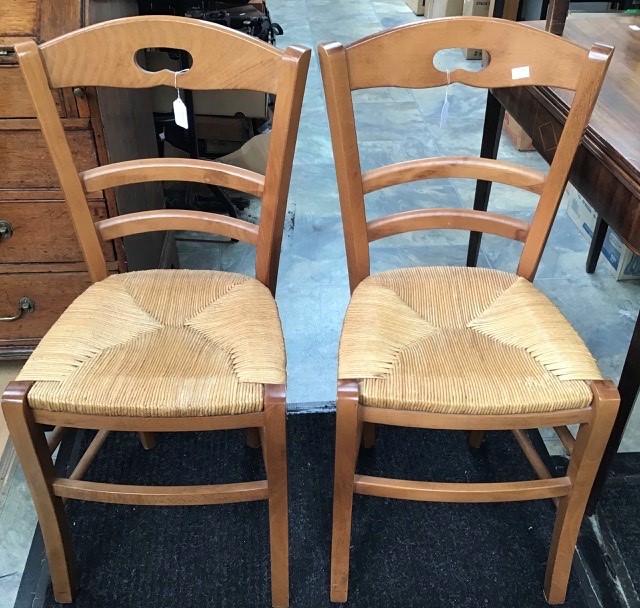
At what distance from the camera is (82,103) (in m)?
1.29

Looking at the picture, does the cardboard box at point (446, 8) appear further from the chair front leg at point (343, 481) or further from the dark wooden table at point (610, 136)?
the chair front leg at point (343, 481)

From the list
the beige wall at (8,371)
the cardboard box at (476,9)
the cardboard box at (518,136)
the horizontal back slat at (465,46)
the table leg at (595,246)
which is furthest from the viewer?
the cardboard box at (476,9)

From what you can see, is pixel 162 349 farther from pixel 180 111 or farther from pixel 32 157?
pixel 32 157

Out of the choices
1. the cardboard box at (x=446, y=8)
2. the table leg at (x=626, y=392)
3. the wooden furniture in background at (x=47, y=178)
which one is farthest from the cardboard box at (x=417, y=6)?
the table leg at (x=626, y=392)

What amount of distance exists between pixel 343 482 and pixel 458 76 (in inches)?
28.5

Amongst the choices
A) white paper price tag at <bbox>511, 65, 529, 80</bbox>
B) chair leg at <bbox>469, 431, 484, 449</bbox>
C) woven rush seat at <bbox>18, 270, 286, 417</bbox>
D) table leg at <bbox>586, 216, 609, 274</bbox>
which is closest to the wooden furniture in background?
woven rush seat at <bbox>18, 270, 286, 417</bbox>

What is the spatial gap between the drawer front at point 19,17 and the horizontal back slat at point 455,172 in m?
0.70

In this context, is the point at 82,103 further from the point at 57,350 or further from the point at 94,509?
the point at 94,509

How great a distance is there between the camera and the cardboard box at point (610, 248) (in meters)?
2.08

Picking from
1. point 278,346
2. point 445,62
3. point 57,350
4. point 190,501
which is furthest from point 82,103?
point 445,62

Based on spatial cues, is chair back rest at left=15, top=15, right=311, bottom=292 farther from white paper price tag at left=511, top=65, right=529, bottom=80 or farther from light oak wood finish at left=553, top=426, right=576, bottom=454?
light oak wood finish at left=553, top=426, right=576, bottom=454

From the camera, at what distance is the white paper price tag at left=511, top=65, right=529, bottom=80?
3.69ft

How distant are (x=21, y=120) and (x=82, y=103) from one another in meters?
0.14

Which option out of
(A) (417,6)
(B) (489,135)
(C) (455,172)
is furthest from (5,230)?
(A) (417,6)
